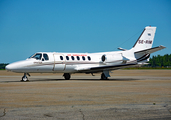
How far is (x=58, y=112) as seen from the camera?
8109 mm

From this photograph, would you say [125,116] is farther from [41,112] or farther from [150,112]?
[41,112]

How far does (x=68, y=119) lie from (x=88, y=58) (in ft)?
74.5

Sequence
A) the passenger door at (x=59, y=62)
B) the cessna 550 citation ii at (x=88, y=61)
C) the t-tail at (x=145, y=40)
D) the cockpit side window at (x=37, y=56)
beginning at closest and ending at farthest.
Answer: the cessna 550 citation ii at (x=88, y=61), the cockpit side window at (x=37, y=56), the passenger door at (x=59, y=62), the t-tail at (x=145, y=40)

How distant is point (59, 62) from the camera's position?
26.9m

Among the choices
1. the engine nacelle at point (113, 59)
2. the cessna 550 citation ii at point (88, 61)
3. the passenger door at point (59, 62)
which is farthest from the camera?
the engine nacelle at point (113, 59)

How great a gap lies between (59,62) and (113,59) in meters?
7.13

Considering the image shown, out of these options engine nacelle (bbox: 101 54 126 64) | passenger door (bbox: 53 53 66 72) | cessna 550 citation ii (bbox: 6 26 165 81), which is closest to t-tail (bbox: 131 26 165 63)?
cessna 550 citation ii (bbox: 6 26 165 81)

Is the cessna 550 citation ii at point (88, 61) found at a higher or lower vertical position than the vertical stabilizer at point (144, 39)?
lower

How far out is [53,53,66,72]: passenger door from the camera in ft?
87.5

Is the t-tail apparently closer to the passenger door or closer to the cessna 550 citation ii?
the cessna 550 citation ii

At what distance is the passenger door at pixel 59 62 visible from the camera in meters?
26.7

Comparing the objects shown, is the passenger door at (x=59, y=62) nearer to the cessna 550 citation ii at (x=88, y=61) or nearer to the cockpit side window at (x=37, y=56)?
the cessna 550 citation ii at (x=88, y=61)

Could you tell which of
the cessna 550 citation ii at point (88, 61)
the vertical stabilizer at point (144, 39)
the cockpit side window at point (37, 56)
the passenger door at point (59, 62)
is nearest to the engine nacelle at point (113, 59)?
the cessna 550 citation ii at point (88, 61)

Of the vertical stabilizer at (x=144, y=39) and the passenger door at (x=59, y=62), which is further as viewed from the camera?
Result: the vertical stabilizer at (x=144, y=39)
